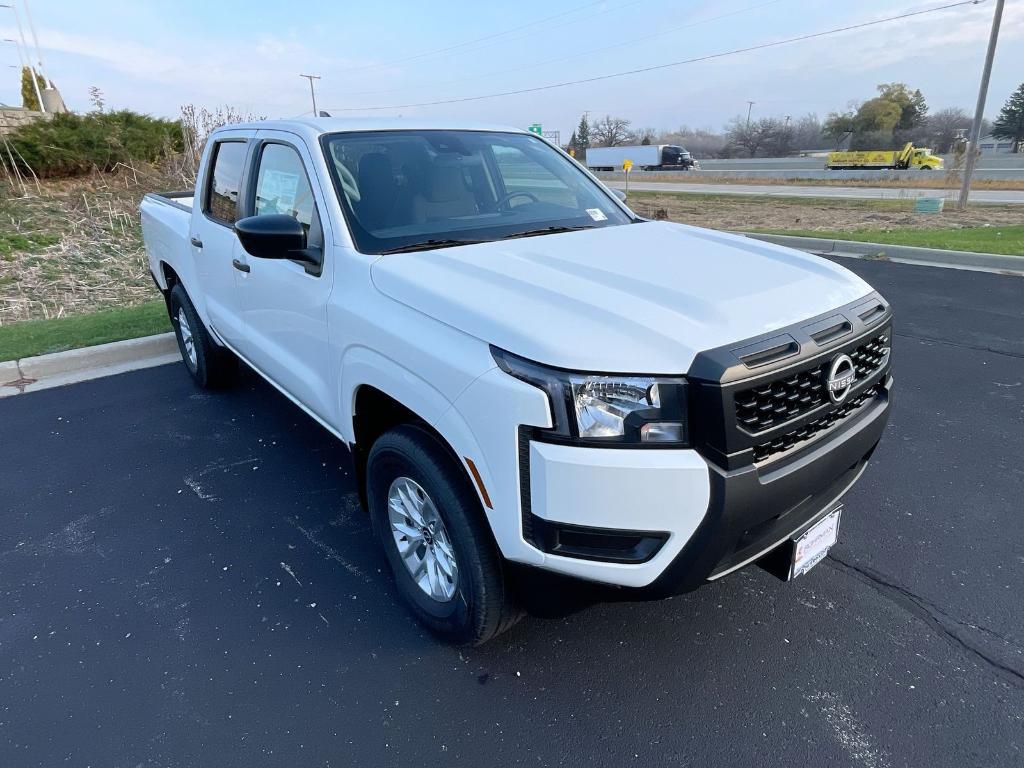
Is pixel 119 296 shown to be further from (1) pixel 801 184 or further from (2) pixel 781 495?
(1) pixel 801 184

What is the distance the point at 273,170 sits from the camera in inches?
133

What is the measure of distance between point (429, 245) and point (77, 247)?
10.6 meters

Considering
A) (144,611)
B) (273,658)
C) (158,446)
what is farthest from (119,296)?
(273,658)

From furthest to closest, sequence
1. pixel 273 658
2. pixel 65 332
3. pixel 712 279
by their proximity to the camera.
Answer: pixel 65 332
pixel 273 658
pixel 712 279

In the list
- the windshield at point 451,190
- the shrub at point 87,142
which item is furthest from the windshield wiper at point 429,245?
the shrub at point 87,142

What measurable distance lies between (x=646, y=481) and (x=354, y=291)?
1390 mm

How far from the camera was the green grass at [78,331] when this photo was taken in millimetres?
5816

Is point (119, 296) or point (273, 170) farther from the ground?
point (273, 170)

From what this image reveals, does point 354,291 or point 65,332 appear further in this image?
point 65,332

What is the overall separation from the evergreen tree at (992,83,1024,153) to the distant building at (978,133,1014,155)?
0.47m

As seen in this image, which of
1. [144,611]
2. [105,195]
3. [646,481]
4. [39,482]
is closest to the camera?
[646,481]

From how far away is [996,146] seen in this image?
68375mm

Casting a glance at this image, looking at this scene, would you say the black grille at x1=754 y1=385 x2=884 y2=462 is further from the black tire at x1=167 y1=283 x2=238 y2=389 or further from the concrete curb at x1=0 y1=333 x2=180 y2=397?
the concrete curb at x1=0 y1=333 x2=180 y2=397

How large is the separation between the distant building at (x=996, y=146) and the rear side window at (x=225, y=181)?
77.2 metres
